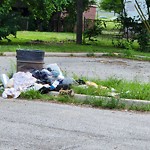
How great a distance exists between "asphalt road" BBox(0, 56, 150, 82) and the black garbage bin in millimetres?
1902

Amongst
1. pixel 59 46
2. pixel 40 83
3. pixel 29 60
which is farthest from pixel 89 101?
pixel 59 46

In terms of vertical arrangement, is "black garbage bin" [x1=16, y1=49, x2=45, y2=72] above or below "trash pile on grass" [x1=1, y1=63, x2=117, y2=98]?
above

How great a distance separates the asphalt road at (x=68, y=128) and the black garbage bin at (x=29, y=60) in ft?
5.86

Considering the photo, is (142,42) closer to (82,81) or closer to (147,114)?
(82,81)

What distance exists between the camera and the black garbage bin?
34.0 feet

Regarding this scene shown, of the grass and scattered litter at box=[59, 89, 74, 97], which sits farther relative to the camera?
the grass

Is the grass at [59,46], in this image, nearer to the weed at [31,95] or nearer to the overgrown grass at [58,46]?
the overgrown grass at [58,46]

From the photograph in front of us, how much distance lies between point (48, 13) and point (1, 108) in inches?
661

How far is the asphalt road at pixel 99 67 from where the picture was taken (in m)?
13.2

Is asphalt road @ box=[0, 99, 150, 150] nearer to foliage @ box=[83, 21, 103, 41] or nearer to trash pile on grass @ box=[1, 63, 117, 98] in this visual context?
trash pile on grass @ box=[1, 63, 117, 98]

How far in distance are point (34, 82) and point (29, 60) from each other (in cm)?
89

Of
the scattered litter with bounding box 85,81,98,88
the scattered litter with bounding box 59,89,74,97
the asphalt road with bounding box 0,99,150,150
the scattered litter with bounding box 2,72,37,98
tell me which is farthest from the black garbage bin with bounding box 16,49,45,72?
the asphalt road with bounding box 0,99,150,150

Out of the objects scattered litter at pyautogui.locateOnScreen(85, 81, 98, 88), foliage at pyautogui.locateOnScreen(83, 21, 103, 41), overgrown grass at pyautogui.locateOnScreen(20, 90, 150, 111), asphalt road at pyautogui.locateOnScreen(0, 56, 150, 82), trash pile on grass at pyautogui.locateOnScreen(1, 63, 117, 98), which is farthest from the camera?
foliage at pyautogui.locateOnScreen(83, 21, 103, 41)

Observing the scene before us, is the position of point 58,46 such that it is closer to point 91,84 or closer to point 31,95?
point 91,84
